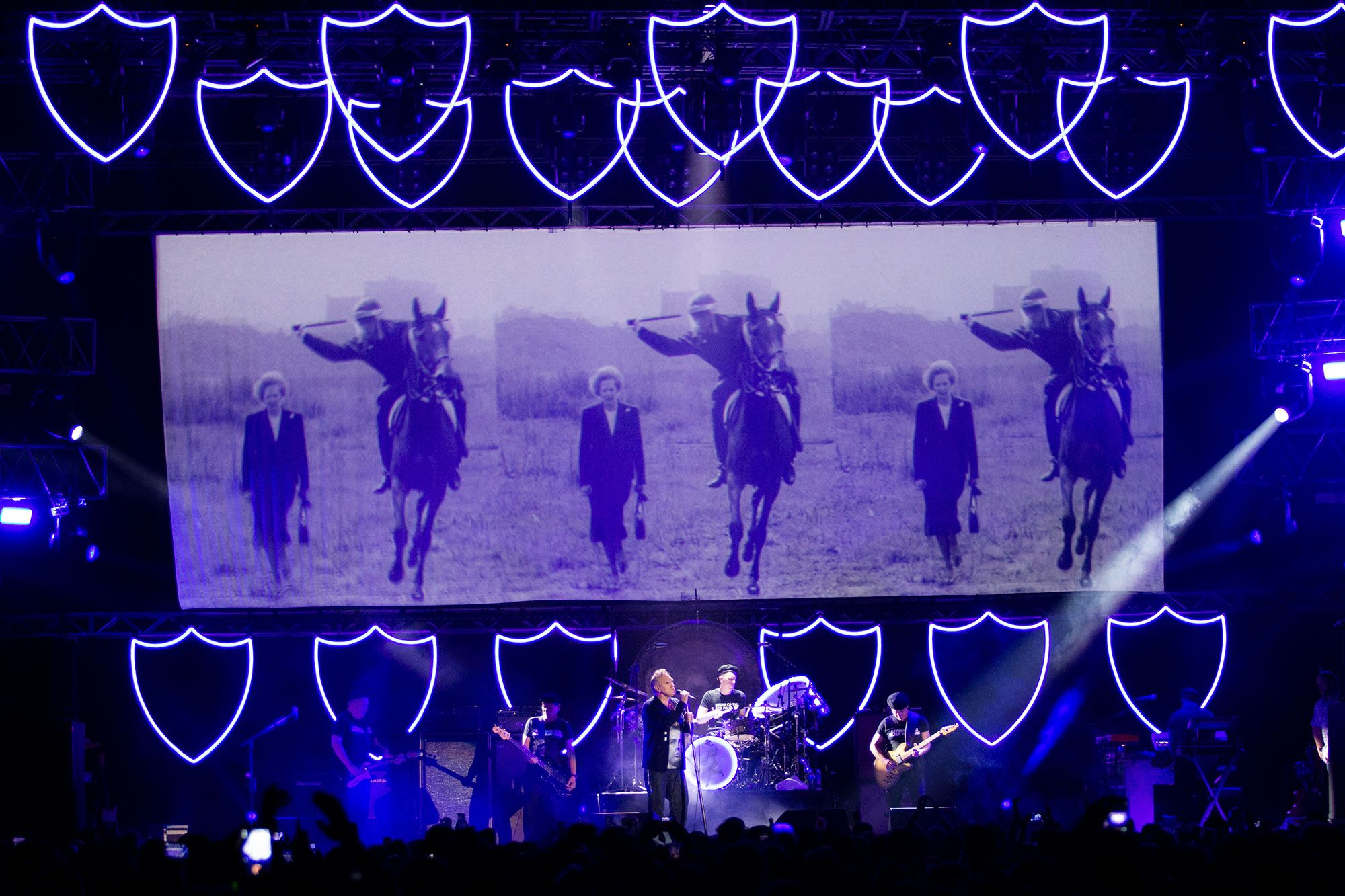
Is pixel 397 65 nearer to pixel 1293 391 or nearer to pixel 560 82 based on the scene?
pixel 560 82

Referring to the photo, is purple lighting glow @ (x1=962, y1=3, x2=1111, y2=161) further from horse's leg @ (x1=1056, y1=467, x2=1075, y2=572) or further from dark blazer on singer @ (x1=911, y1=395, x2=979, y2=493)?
horse's leg @ (x1=1056, y1=467, x2=1075, y2=572)

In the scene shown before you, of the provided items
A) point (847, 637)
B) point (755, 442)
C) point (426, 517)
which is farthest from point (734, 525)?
point (426, 517)

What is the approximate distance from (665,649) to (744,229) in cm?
351

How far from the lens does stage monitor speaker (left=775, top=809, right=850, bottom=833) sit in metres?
7.62

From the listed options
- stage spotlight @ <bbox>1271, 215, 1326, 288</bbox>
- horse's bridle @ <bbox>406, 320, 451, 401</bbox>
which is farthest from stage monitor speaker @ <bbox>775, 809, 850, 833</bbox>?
stage spotlight @ <bbox>1271, 215, 1326, 288</bbox>

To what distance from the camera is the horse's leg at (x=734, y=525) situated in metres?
12.0

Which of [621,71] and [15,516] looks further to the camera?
[15,516]

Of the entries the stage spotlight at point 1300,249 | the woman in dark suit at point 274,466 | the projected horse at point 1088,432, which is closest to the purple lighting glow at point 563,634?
the woman in dark suit at point 274,466

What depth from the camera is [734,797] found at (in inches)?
429

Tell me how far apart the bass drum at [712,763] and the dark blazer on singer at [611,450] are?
2.19 meters

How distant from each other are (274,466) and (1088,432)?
667 centimetres

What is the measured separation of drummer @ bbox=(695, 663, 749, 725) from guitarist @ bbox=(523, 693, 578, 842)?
1.06 metres

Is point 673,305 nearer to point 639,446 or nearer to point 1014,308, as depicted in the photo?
point 639,446

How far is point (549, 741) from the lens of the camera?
11367 mm
